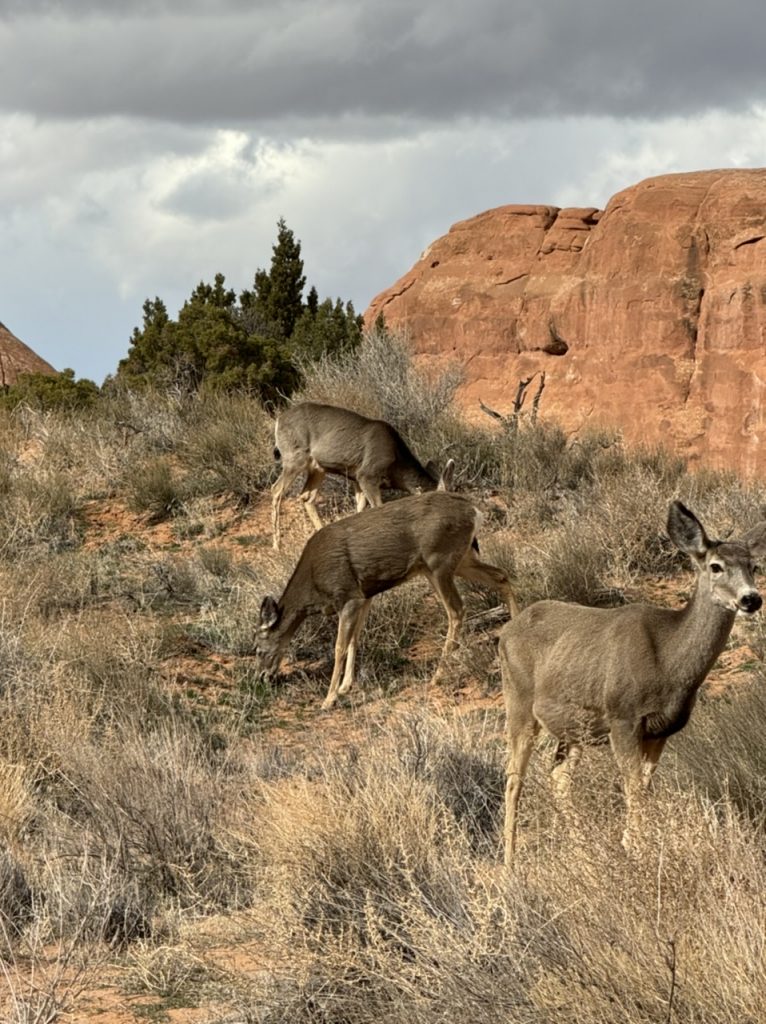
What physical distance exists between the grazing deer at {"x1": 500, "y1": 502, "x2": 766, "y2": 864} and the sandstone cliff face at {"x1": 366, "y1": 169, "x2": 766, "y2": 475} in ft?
80.8

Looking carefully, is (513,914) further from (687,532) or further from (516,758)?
(687,532)

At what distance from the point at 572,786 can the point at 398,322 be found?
129ft

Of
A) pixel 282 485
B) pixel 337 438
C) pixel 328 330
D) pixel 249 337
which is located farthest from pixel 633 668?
pixel 328 330

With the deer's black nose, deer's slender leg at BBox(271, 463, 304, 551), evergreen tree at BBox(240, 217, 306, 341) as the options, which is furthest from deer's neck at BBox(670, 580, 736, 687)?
evergreen tree at BBox(240, 217, 306, 341)

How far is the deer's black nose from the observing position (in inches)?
306

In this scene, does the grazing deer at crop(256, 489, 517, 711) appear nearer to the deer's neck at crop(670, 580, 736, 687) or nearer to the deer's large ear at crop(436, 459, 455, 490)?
the deer's large ear at crop(436, 459, 455, 490)

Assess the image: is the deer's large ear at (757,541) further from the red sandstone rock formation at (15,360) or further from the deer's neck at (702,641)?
the red sandstone rock formation at (15,360)

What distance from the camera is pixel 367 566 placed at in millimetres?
14516

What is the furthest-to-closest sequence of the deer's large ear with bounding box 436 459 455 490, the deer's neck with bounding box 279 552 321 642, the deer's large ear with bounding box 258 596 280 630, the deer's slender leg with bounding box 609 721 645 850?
the deer's large ear with bounding box 436 459 455 490 → the deer's neck with bounding box 279 552 321 642 → the deer's large ear with bounding box 258 596 280 630 → the deer's slender leg with bounding box 609 721 645 850

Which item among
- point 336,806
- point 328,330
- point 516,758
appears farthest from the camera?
point 328,330

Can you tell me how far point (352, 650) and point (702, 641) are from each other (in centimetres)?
673

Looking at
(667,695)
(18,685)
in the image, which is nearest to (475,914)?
(667,695)

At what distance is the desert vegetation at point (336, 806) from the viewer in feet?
18.3

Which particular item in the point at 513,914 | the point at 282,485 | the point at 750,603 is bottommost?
the point at 513,914
